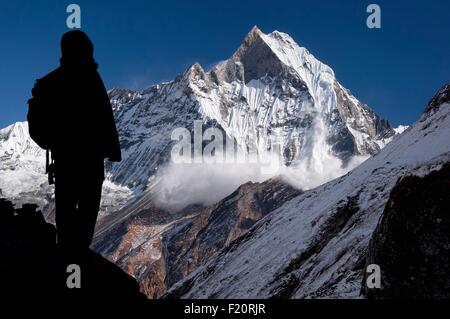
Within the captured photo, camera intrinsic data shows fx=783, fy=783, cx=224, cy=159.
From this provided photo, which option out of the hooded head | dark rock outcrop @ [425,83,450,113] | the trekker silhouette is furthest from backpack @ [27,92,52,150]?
dark rock outcrop @ [425,83,450,113]

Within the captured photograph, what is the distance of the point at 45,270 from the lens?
9797 millimetres

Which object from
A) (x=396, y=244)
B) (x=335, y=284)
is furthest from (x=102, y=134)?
(x=335, y=284)

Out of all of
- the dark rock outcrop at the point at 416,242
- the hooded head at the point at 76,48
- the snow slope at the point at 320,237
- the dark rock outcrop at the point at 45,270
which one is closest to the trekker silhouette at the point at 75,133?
the hooded head at the point at 76,48

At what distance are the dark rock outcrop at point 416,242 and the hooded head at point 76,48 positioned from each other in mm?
16979

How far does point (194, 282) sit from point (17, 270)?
498 ft

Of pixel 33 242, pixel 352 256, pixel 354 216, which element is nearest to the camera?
pixel 33 242

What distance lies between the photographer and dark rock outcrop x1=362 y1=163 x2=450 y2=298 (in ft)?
84.7

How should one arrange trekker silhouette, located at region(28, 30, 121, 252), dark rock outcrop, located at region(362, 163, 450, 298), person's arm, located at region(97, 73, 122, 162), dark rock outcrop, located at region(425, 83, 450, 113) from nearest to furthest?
1. trekker silhouette, located at region(28, 30, 121, 252)
2. person's arm, located at region(97, 73, 122, 162)
3. dark rock outcrop, located at region(362, 163, 450, 298)
4. dark rock outcrop, located at region(425, 83, 450, 113)

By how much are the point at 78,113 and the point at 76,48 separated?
0.94 metres

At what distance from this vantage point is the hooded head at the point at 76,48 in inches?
437

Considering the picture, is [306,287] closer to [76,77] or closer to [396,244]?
[396,244]

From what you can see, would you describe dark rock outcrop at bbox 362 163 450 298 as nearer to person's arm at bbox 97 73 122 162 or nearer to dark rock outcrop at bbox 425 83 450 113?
person's arm at bbox 97 73 122 162

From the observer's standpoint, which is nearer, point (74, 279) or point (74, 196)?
point (74, 279)
